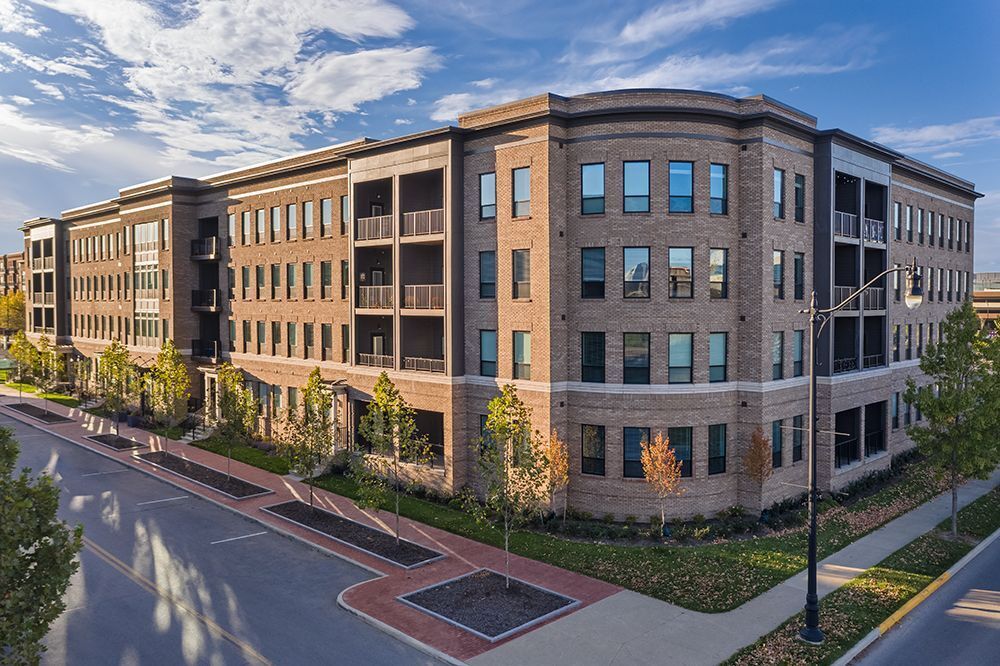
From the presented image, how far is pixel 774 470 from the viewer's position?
27562 mm

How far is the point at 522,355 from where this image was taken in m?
27.3

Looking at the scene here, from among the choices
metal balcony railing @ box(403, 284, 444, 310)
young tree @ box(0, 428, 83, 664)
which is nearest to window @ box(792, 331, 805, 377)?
metal balcony railing @ box(403, 284, 444, 310)

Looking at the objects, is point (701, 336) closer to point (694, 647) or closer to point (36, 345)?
point (694, 647)

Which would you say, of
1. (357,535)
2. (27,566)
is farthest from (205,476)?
(27,566)

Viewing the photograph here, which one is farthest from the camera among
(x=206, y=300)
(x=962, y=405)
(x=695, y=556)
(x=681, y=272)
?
(x=206, y=300)

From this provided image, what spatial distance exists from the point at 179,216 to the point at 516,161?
2948cm

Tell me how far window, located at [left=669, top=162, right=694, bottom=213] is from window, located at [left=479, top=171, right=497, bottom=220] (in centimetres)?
710

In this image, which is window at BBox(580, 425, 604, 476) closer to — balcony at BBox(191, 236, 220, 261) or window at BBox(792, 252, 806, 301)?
window at BBox(792, 252, 806, 301)

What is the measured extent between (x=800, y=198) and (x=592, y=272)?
34.0 ft

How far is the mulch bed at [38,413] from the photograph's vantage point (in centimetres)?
4972

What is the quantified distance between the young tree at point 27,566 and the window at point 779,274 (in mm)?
25202

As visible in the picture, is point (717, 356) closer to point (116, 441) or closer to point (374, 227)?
point (374, 227)

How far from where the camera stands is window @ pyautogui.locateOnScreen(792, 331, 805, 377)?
2884cm

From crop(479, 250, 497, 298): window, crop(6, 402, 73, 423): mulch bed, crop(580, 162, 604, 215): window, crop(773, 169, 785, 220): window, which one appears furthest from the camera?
crop(6, 402, 73, 423): mulch bed
